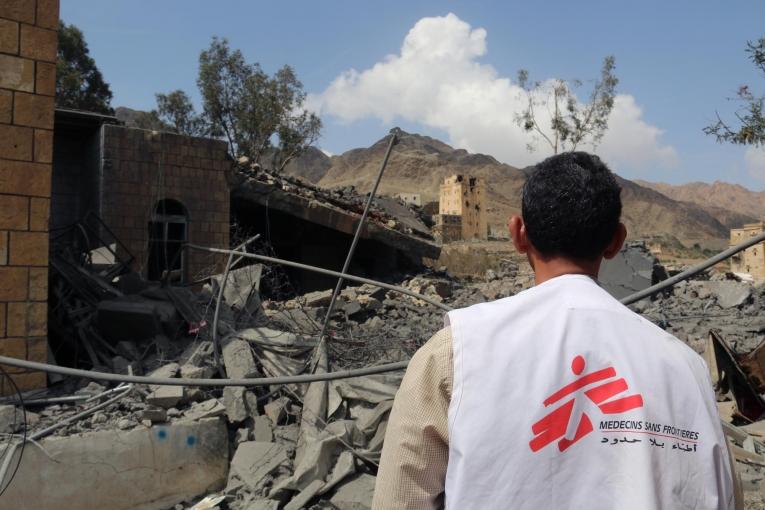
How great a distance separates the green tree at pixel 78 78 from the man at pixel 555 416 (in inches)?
1137

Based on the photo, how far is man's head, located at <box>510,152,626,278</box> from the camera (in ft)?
3.87

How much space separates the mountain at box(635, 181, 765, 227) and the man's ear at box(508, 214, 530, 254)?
389 feet

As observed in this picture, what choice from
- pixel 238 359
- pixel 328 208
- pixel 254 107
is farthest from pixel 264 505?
pixel 254 107

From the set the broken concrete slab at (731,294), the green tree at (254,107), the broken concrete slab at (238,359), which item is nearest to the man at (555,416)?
the broken concrete slab at (238,359)

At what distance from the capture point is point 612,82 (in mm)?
21141

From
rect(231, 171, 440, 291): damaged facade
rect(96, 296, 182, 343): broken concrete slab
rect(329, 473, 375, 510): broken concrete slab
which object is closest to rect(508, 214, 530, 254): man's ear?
rect(329, 473, 375, 510): broken concrete slab

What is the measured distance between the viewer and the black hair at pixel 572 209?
1181 mm

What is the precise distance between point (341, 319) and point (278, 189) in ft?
15.1

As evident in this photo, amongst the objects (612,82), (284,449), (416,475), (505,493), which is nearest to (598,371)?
(505,493)

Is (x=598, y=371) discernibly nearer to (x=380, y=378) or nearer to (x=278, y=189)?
(x=380, y=378)

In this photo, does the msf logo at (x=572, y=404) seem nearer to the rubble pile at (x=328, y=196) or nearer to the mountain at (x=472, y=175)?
the rubble pile at (x=328, y=196)

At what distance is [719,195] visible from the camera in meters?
117

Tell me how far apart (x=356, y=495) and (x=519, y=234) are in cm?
309

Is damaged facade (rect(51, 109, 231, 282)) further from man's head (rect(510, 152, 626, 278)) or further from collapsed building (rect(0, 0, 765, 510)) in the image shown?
man's head (rect(510, 152, 626, 278))
